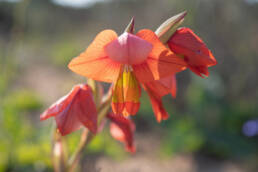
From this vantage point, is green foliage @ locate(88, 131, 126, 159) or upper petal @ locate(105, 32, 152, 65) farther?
green foliage @ locate(88, 131, 126, 159)

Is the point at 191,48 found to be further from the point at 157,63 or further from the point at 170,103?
the point at 170,103

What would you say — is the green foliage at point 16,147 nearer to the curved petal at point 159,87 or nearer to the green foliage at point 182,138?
the curved petal at point 159,87

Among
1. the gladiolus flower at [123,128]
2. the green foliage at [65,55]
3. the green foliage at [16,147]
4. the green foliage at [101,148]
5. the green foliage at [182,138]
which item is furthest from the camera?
the green foliage at [65,55]

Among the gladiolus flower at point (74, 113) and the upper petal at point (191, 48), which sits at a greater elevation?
the upper petal at point (191, 48)

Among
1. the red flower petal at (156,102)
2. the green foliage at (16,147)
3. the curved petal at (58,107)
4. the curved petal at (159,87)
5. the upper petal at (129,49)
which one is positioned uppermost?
the upper petal at (129,49)

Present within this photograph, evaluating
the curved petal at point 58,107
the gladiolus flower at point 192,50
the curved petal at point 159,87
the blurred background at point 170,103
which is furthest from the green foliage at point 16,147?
the gladiolus flower at point 192,50

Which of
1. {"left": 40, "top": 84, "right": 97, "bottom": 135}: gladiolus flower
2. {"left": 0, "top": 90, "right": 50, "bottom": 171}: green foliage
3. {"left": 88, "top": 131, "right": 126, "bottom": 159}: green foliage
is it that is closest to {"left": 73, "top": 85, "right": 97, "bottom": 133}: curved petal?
{"left": 40, "top": 84, "right": 97, "bottom": 135}: gladiolus flower

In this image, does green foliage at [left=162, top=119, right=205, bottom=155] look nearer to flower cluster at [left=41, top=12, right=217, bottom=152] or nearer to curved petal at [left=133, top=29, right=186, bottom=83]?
flower cluster at [left=41, top=12, right=217, bottom=152]
